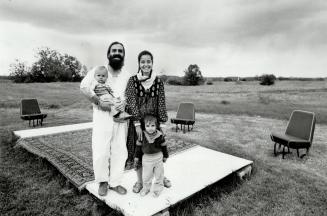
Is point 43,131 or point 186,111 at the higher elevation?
point 186,111

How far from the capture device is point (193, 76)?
1917 inches

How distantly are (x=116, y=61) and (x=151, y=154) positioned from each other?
1.45 metres

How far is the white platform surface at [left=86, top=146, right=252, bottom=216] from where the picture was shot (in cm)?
369

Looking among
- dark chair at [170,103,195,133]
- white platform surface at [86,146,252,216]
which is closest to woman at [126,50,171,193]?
white platform surface at [86,146,252,216]

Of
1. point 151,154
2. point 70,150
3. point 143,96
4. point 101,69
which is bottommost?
point 70,150

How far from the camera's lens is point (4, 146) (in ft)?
24.5

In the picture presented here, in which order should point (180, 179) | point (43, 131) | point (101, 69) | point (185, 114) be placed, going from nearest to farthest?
point (101, 69) → point (180, 179) → point (43, 131) → point (185, 114)

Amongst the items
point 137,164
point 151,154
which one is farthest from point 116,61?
point 137,164

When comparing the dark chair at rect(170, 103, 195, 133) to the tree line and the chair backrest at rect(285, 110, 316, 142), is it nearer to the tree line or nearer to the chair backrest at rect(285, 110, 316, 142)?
the chair backrest at rect(285, 110, 316, 142)

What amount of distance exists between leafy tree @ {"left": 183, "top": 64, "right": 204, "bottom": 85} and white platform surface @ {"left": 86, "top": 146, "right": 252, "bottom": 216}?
139 feet

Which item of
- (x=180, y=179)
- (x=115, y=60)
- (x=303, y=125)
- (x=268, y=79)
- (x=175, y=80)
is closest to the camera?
(x=115, y=60)

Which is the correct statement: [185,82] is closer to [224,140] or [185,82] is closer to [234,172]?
[224,140]

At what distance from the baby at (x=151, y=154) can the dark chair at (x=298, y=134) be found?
3.99 metres

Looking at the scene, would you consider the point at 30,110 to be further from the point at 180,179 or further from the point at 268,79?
the point at 268,79
